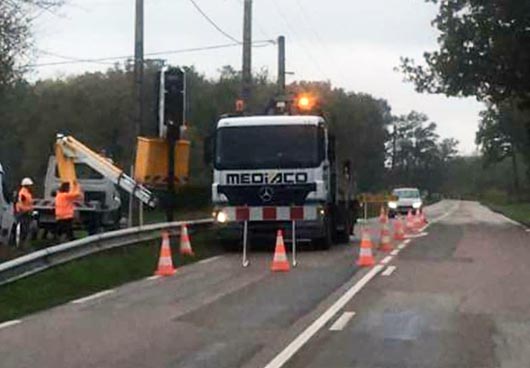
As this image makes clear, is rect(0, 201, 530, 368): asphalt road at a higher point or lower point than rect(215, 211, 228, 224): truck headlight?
lower

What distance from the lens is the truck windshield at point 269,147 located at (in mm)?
25844

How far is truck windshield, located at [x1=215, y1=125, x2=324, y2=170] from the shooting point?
25844 mm

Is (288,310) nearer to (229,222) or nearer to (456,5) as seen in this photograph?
(229,222)

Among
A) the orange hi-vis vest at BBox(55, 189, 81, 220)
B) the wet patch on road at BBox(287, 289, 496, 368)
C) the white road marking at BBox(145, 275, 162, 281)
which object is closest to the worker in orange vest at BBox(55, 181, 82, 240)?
the orange hi-vis vest at BBox(55, 189, 81, 220)

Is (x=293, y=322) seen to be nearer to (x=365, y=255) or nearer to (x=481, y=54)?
(x=365, y=255)

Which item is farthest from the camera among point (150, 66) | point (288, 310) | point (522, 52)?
point (150, 66)

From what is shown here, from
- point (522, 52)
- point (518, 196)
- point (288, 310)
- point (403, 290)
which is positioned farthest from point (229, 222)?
point (518, 196)

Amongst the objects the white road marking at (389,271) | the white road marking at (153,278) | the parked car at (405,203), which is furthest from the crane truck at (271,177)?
the parked car at (405,203)

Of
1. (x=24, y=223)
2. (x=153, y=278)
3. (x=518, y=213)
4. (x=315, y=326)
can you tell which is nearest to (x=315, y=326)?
(x=315, y=326)

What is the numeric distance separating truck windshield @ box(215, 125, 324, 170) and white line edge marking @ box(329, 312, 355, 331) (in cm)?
1162

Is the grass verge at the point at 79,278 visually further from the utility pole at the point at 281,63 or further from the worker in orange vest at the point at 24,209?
the utility pole at the point at 281,63

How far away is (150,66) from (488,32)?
30890 millimetres

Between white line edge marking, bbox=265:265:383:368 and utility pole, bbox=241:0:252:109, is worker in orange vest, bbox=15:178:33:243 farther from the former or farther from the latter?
utility pole, bbox=241:0:252:109

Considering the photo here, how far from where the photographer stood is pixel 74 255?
1942 cm
